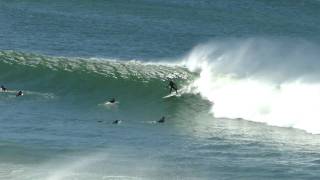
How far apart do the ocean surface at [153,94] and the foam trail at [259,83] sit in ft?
0.22

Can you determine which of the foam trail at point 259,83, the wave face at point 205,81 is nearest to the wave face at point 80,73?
the wave face at point 205,81

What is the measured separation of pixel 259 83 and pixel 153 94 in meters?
4.50

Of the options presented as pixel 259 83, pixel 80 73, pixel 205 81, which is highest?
pixel 80 73

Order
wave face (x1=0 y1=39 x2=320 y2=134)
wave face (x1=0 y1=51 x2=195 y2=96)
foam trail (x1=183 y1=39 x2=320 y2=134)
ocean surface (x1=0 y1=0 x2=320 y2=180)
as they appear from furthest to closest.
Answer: wave face (x1=0 y1=51 x2=195 y2=96) → wave face (x1=0 y1=39 x2=320 y2=134) → foam trail (x1=183 y1=39 x2=320 y2=134) → ocean surface (x1=0 y1=0 x2=320 y2=180)

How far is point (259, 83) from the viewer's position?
37.3 m

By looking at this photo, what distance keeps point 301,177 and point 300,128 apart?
26.0ft

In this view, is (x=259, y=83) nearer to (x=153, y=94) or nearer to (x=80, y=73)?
(x=153, y=94)

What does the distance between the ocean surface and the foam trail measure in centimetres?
7

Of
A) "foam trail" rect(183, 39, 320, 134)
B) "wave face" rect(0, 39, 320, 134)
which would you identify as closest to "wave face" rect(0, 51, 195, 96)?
"wave face" rect(0, 39, 320, 134)

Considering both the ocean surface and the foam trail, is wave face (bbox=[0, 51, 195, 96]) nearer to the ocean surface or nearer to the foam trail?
the ocean surface

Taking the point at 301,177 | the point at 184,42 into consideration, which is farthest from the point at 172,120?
the point at 184,42

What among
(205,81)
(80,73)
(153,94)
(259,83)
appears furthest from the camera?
(80,73)

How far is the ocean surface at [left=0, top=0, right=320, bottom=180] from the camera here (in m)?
25.4

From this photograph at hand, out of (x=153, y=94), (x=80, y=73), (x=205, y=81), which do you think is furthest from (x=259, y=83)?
(x=80, y=73)
